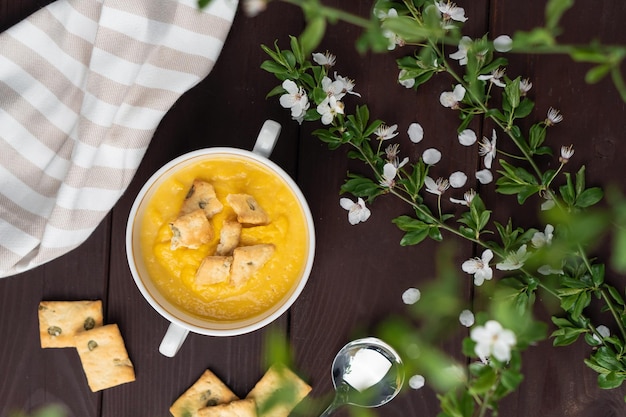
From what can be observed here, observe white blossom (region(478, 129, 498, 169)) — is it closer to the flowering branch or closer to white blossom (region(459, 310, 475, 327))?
the flowering branch

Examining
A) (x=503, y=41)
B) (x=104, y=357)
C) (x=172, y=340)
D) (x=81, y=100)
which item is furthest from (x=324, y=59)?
(x=104, y=357)

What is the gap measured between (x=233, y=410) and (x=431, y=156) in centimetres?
53

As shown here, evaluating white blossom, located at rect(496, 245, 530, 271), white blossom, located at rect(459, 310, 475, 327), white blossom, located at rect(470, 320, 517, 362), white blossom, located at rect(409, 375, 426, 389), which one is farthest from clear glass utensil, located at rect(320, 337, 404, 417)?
white blossom, located at rect(470, 320, 517, 362)

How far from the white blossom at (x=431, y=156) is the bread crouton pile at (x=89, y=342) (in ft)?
1.92

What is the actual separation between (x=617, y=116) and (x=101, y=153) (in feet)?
2.76

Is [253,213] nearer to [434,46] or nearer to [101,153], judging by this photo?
[101,153]

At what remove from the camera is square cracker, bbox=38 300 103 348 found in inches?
47.0

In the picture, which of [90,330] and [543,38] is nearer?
[543,38]

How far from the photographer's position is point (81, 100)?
1.15 meters

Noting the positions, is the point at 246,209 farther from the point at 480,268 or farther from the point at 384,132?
the point at 480,268

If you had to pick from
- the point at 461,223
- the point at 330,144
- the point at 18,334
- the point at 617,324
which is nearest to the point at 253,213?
the point at 330,144

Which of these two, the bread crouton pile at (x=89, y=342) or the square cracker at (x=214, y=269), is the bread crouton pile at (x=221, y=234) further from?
the bread crouton pile at (x=89, y=342)

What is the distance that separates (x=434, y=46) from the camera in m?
1.08

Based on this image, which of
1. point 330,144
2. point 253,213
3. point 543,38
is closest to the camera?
point 543,38
